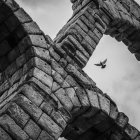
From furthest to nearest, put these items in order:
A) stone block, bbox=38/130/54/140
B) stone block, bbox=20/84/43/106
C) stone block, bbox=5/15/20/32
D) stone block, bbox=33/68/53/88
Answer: stone block, bbox=5/15/20/32
stone block, bbox=33/68/53/88
stone block, bbox=20/84/43/106
stone block, bbox=38/130/54/140

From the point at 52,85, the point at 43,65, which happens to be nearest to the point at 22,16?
the point at 43,65

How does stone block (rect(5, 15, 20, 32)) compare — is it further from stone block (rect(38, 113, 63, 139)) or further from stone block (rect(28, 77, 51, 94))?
stone block (rect(38, 113, 63, 139))

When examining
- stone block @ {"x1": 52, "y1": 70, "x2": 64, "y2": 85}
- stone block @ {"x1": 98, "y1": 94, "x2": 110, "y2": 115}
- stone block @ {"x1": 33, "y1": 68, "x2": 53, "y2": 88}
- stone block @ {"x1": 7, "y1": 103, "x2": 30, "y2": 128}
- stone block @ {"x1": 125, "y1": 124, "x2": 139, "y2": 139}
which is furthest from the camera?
stone block @ {"x1": 125, "y1": 124, "x2": 139, "y2": 139}

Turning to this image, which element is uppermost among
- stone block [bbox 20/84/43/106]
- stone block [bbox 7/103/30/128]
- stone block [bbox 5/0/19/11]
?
stone block [bbox 5/0/19/11]

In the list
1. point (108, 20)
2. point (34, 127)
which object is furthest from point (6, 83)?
point (108, 20)

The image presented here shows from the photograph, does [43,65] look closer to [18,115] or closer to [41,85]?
[41,85]

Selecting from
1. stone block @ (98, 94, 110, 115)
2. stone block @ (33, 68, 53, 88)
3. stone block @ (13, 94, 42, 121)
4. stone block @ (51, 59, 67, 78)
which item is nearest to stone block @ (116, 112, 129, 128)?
stone block @ (98, 94, 110, 115)

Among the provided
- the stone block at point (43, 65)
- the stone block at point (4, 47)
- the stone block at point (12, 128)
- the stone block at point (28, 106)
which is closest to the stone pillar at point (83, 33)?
the stone block at point (43, 65)

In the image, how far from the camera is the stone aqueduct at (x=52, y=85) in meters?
4.98

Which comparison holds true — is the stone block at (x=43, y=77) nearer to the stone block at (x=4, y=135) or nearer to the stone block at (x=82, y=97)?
the stone block at (x=82, y=97)

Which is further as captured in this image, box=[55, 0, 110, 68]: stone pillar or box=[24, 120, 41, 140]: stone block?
box=[55, 0, 110, 68]: stone pillar

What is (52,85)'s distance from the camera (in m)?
5.67

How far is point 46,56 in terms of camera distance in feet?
19.5

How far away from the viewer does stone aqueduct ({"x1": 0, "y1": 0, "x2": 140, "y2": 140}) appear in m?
4.98
